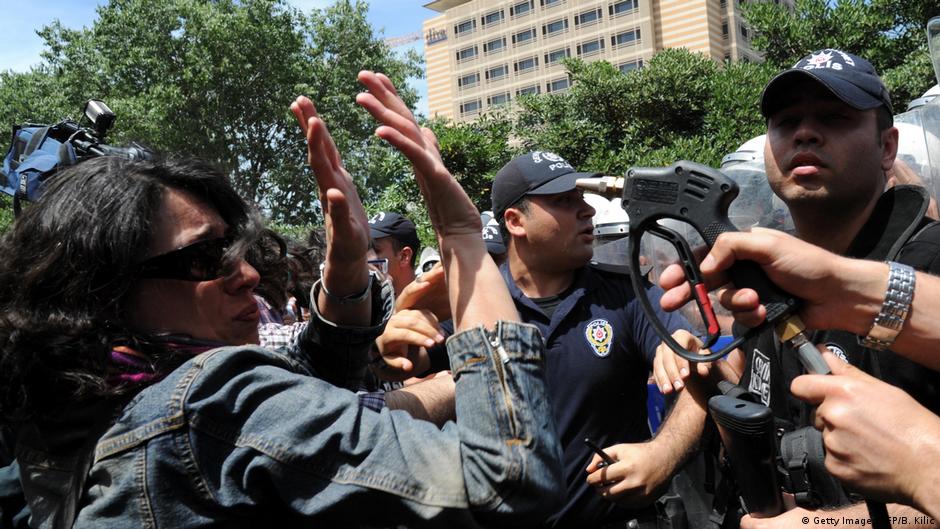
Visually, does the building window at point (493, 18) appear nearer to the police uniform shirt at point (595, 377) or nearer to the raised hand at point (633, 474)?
the police uniform shirt at point (595, 377)

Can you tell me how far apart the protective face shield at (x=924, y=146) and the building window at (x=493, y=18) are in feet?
217

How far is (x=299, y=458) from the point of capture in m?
1.35

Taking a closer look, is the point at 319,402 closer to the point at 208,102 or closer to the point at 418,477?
Answer: the point at 418,477

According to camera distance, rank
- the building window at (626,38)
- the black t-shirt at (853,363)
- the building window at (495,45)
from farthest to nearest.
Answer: the building window at (495,45) → the building window at (626,38) → the black t-shirt at (853,363)

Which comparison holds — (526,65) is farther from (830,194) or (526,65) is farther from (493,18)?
(830,194)

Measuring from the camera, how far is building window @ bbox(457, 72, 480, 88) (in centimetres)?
6875

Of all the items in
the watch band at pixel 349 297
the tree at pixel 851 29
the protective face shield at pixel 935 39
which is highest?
the tree at pixel 851 29

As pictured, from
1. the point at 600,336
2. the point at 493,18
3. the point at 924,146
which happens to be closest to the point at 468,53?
the point at 493,18

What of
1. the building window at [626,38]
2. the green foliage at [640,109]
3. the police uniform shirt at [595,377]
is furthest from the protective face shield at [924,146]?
the building window at [626,38]

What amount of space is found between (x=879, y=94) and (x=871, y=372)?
835 mm

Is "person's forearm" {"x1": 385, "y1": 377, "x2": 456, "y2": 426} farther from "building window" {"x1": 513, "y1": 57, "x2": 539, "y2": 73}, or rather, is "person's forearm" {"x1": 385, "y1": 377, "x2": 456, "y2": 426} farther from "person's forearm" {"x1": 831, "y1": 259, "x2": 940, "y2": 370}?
"building window" {"x1": 513, "y1": 57, "x2": 539, "y2": 73}

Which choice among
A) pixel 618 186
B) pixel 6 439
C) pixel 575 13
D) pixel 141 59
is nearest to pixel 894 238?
pixel 618 186

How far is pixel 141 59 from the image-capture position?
23.6m

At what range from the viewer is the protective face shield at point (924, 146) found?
11.9ft
